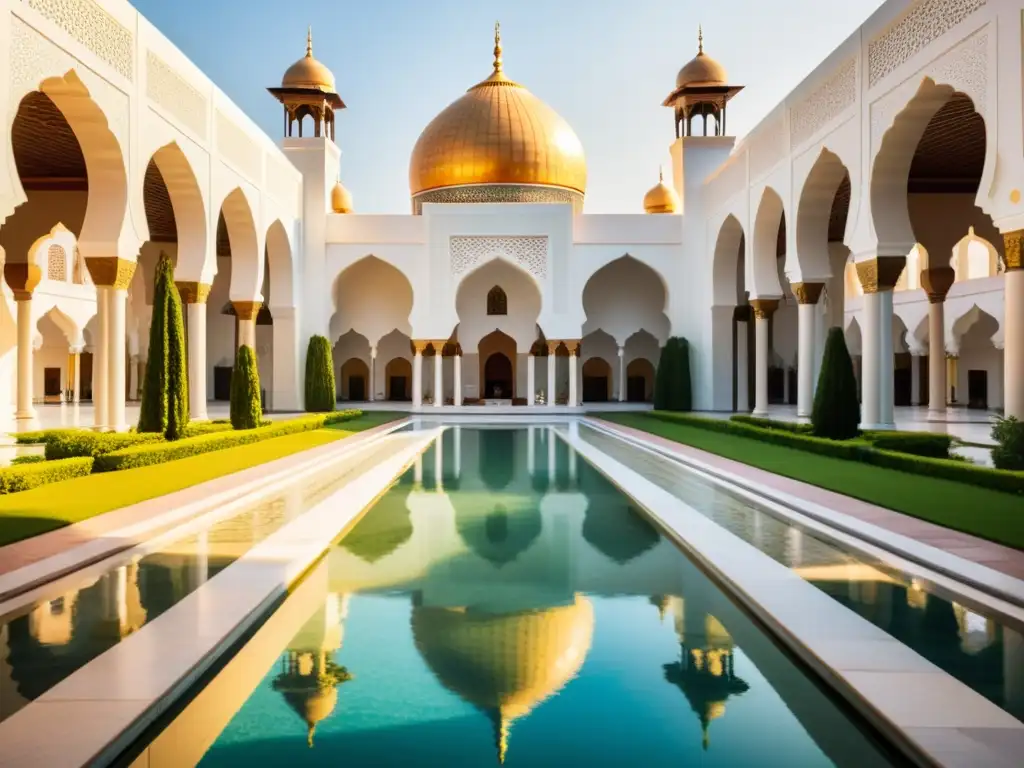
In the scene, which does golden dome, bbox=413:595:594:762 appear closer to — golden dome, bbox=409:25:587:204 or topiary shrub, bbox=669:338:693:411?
topiary shrub, bbox=669:338:693:411

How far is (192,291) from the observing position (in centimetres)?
1084

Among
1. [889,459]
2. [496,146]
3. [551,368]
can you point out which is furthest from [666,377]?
[889,459]

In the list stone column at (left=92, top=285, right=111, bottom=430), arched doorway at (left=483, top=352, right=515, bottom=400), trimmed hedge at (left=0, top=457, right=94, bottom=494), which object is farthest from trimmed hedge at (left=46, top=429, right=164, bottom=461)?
arched doorway at (left=483, top=352, right=515, bottom=400)

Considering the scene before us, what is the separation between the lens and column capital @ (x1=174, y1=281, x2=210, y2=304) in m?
10.8

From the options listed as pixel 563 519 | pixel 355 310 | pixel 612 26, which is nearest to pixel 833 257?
pixel 612 26

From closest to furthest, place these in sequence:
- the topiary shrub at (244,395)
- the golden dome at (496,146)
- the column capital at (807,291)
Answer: the topiary shrub at (244,395) < the column capital at (807,291) < the golden dome at (496,146)

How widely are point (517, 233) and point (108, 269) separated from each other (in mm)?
9639

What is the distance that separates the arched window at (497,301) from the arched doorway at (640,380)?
3.68 meters

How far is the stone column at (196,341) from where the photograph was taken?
1084cm

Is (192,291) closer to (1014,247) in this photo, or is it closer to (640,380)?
(1014,247)

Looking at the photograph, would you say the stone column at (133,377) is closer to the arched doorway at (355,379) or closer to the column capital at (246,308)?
the arched doorway at (355,379)

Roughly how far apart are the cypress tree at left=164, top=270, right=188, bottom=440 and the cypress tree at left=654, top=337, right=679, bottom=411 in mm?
10084

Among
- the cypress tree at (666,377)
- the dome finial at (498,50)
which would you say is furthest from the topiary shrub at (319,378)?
the dome finial at (498,50)

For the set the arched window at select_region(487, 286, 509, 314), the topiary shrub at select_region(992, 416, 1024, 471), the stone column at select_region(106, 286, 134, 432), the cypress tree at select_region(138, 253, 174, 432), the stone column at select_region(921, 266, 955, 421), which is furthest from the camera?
the arched window at select_region(487, 286, 509, 314)
